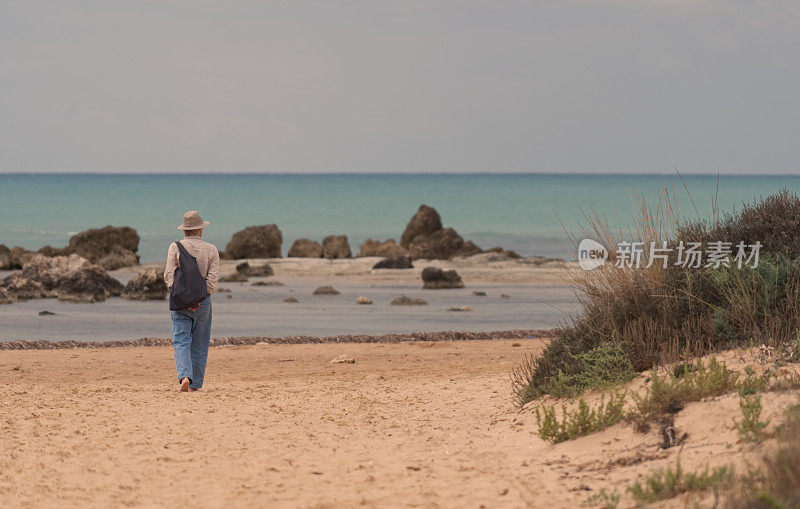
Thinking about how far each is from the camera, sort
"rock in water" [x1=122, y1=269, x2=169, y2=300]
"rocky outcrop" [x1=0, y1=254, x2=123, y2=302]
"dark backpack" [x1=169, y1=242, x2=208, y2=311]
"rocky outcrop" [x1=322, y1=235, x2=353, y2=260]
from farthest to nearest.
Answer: "rocky outcrop" [x1=322, y1=235, x2=353, y2=260]
"rock in water" [x1=122, y1=269, x2=169, y2=300]
"rocky outcrop" [x1=0, y1=254, x2=123, y2=302]
"dark backpack" [x1=169, y1=242, x2=208, y2=311]

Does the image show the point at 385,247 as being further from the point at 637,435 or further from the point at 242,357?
the point at 637,435

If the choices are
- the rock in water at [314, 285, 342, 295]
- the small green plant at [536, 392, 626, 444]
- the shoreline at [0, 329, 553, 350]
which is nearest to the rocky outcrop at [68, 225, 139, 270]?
the rock in water at [314, 285, 342, 295]

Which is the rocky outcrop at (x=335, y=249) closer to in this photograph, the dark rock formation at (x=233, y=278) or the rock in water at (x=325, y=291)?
the dark rock formation at (x=233, y=278)

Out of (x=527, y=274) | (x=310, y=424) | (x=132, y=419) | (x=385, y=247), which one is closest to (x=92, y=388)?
(x=132, y=419)

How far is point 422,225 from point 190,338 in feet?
113

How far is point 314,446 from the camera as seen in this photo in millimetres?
7301

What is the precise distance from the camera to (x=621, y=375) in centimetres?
753

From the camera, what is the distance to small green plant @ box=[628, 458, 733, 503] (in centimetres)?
532

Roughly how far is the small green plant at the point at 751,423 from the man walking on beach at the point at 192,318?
5493 millimetres

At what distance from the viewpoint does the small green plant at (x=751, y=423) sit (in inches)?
231

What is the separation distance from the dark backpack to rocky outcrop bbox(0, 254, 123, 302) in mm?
14904

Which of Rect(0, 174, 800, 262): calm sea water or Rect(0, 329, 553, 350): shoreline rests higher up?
Rect(0, 174, 800, 262): calm sea water

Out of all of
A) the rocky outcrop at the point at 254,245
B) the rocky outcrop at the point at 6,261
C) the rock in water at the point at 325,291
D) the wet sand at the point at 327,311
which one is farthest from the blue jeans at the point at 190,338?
the rocky outcrop at the point at 254,245

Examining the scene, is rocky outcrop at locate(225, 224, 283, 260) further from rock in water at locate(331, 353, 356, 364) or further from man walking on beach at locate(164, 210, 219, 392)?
man walking on beach at locate(164, 210, 219, 392)
